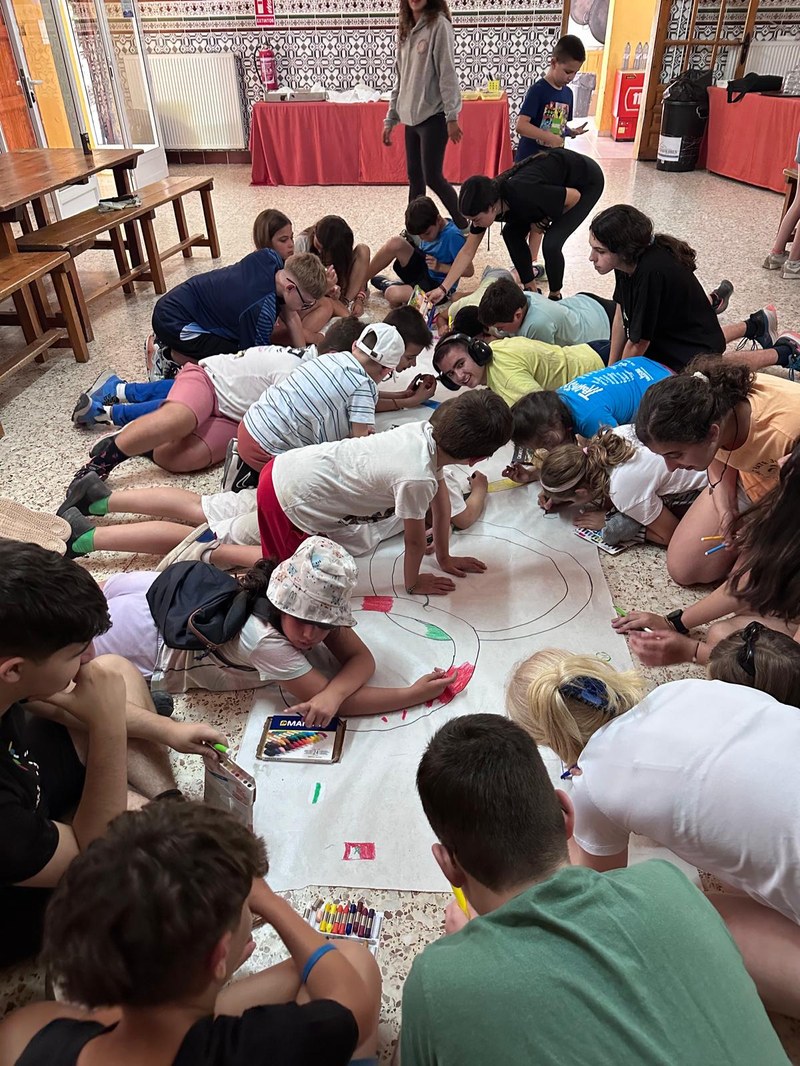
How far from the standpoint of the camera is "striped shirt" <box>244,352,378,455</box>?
94.0 inches

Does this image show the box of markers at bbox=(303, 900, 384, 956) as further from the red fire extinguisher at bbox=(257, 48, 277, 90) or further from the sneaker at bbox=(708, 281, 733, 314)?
the red fire extinguisher at bbox=(257, 48, 277, 90)

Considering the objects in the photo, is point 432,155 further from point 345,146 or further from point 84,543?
point 84,543

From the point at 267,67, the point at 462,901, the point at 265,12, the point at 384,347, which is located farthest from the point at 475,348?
the point at 265,12

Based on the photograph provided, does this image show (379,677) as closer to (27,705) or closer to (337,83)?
(27,705)

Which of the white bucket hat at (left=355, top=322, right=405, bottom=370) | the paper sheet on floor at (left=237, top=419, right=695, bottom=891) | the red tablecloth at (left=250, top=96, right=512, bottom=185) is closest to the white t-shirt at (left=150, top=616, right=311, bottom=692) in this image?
the paper sheet on floor at (left=237, top=419, right=695, bottom=891)

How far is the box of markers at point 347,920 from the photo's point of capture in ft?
4.26

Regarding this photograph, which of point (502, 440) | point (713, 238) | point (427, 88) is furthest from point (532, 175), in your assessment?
point (502, 440)

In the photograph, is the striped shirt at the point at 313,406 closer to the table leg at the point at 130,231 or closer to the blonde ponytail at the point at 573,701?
the blonde ponytail at the point at 573,701

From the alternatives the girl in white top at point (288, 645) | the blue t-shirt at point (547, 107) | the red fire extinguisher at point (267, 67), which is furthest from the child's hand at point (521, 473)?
the red fire extinguisher at point (267, 67)

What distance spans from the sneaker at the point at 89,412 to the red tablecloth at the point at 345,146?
15.8 feet

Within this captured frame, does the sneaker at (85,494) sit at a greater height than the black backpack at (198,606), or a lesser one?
lesser

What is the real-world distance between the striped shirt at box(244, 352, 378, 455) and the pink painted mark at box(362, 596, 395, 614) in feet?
1.99

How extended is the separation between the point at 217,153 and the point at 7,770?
824 cm

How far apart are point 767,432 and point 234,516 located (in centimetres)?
152
